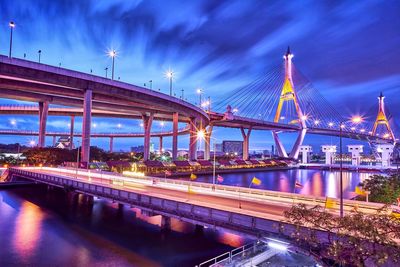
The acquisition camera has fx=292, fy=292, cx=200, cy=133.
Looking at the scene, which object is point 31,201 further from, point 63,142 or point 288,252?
point 63,142

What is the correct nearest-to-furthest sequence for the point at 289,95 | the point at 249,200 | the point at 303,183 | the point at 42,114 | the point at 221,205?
the point at 221,205
the point at 249,200
the point at 303,183
the point at 42,114
the point at 289,95

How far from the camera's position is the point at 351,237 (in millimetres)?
13422

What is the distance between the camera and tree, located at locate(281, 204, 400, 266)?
42.8ft

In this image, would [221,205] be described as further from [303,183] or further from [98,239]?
[303,183]

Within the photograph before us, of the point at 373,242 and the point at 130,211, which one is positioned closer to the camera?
the point at 373,242

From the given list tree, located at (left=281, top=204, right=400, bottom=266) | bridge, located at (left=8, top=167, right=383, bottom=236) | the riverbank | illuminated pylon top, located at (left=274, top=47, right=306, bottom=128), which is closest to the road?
bridge, located at (left=8, top=167, right=383, bottom=236)

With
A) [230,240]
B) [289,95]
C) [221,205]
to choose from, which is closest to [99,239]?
[221,205]

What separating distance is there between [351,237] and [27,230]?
1147 inches

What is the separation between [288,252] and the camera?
1853 cm

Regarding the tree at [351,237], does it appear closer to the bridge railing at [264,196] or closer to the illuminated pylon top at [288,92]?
the bridge railing at [264,196]

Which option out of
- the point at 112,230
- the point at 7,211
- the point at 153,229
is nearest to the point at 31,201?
the point at 7,211

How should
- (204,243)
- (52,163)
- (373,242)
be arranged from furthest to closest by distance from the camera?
1. (52,163)
2. (204,243)
3. (373,242)

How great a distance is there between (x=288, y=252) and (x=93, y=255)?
1459 cm

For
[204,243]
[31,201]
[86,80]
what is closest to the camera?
[204,243]
